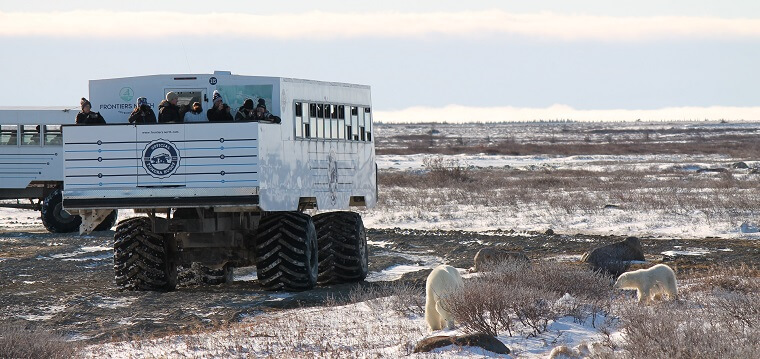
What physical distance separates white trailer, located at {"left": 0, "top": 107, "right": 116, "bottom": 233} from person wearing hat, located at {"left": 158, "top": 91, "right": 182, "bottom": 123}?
41.6ft

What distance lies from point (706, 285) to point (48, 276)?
10.4 m

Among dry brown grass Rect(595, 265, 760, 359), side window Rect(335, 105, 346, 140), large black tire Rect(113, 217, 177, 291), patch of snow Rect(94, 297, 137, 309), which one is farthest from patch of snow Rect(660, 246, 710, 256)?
patch of snow Rect(94, 297, 137, 309)

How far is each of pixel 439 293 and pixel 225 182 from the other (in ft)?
16.3

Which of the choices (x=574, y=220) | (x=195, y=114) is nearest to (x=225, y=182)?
(x=195, y=114)

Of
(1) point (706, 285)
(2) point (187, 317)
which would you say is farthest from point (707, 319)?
(2) point (187, 317)

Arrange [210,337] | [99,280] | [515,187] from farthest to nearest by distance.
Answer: [515,187]
[99,280]
[210,337]

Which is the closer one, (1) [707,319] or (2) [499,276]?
(1) [707,319]

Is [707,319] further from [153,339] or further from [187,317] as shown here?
[187,317]

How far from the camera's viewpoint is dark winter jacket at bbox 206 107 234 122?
15250 mm

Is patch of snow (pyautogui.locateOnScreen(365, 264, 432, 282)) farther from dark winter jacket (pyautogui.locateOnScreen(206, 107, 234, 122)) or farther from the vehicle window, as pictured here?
dark winter jacket (pyautogui.locateOnScreen(206, 107, 234, 122))

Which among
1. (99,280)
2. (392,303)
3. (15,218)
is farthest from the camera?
(15,218)

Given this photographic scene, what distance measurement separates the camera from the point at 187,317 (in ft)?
44.0

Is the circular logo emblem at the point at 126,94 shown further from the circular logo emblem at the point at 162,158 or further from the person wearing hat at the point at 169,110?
the circular logo emblem at the point at 162,158

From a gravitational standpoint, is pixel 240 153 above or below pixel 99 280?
above
